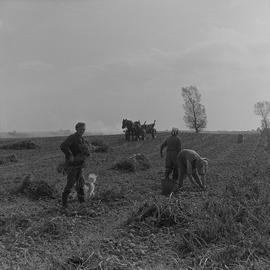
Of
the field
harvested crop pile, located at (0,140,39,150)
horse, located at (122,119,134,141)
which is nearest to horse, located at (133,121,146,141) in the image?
horse, located at (122,119,134,141)

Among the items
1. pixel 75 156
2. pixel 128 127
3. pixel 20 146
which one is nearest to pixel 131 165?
pixel 75 156

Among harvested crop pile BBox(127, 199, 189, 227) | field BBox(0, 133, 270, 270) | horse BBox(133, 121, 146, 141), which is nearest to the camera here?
field BBox(0, 133, 270, 270)

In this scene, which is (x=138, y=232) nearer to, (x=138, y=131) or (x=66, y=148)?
(x=66, y=148)

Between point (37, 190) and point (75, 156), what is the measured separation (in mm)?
1677

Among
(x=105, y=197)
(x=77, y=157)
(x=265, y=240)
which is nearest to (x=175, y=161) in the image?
(x=105, y=197)

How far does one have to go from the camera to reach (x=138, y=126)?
28172 millimetres

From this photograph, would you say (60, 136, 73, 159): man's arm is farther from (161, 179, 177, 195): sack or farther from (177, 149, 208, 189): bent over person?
(177, 149, 208, 189): bent over person

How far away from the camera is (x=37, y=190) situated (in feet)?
30.2

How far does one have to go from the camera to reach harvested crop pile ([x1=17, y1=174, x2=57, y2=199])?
917 centimetres

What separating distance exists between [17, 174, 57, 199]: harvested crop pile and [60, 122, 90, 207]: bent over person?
4.00ft

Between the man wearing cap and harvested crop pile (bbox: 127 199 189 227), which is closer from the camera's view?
harvested crop pile (bbox: 127 199 189 227)

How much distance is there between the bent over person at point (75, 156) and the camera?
7988mm

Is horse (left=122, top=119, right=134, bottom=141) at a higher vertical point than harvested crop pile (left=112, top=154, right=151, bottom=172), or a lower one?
higher

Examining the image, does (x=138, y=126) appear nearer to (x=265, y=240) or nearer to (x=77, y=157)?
(x=77, y=157)
